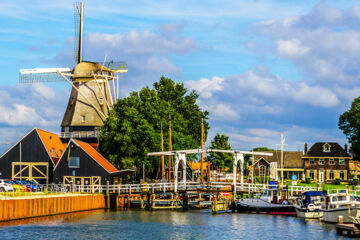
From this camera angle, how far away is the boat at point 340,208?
169ft

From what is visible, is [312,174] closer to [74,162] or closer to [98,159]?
[98,159]

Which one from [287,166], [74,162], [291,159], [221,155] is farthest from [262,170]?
[74,162]

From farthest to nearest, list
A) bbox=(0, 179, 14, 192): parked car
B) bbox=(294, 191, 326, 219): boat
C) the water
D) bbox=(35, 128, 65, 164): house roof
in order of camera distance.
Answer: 1. bbox=(35, 128, 65, 164): house roof
2. bbox=(0, 179, 14, 192): parked car
3. bbox=(294, 191, 326, 219): boat
4. the water

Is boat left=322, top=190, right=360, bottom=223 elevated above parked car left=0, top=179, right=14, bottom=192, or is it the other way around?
parked car left=0, top=179, right=14, bottom=192

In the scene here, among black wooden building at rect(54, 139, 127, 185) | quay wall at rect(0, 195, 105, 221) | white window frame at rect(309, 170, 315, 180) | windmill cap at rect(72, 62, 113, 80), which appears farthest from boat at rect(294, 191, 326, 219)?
white window frame at rect(309, 170, 315, 180)

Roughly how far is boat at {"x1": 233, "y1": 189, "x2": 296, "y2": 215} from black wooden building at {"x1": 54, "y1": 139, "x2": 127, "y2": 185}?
16591 mm

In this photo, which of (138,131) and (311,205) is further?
(138,131)

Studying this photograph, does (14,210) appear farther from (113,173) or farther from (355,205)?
(355,205)

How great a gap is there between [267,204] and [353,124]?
4005 cm

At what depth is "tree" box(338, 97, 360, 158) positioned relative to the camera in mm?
96875

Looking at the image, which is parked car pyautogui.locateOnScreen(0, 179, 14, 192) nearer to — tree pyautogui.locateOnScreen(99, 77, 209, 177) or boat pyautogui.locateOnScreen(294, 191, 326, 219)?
tree pyautogui.locateOnScreen(99, 77, 209, 177)

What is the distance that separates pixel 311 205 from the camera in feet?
193

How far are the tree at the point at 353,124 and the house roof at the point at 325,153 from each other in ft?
65.7

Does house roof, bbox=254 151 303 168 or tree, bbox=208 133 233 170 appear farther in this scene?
house roof, bbox=254 151 303 168
